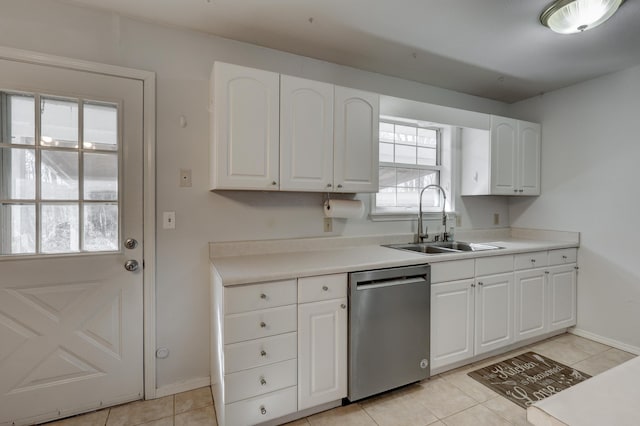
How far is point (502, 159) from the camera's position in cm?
300

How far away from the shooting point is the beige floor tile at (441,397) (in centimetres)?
189

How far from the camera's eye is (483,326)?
2377mm

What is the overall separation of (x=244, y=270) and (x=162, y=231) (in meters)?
0.70

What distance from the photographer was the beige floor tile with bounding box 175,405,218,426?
177 centimetres

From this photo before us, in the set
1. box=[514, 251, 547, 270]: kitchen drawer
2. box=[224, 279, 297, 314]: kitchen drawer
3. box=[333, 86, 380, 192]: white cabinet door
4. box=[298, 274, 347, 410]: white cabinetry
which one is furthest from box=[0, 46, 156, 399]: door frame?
box=[514, 251, 547, 270]: kitchen drawer

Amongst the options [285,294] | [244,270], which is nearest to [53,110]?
[244,270]

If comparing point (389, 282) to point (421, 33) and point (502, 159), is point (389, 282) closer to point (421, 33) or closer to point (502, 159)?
point (421, 33)

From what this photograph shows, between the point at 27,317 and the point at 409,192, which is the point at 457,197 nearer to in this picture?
the point at 409,192

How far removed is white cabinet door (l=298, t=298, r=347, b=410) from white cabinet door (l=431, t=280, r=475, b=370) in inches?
28.7

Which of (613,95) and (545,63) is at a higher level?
(545,63)

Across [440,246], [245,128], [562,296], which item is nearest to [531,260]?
[562,296]

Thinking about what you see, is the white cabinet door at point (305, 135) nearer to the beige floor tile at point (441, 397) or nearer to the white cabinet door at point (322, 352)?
the white cabinet door at point (322, 352)

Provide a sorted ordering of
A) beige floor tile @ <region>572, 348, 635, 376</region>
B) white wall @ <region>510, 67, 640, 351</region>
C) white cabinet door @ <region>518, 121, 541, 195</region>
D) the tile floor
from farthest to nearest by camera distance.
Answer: white cabinet door @ <region>518, 121, 541, 195</region>, white wall @ <region>510, 67, 640, 351</region>, beige floor tile @ <region>572, 348, 635, 376</region>, the tile floor

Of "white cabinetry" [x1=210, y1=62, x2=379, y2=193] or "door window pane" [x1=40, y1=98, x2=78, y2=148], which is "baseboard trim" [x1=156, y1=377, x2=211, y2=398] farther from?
"door window pane" [x1=40, y1=98, x2=78, y2=148]
